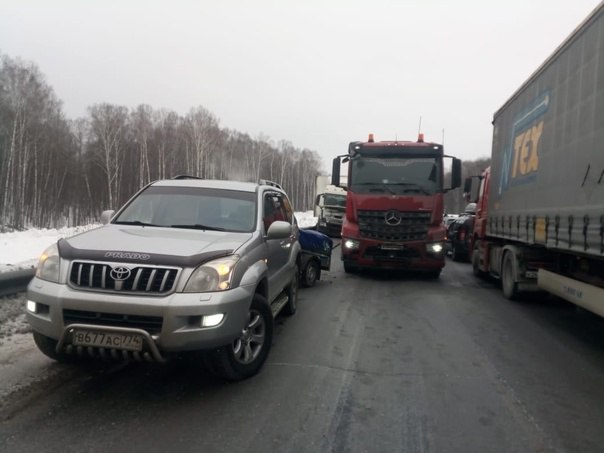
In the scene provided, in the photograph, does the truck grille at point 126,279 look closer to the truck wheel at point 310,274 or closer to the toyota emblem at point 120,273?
the toyota emblem at point 120,273

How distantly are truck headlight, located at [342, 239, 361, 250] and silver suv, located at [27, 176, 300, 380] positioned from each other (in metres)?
6.19

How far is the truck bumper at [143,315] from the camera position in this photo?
3.51m

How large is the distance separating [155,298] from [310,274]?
6.30 meters

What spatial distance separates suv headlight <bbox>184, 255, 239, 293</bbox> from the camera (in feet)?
12.0

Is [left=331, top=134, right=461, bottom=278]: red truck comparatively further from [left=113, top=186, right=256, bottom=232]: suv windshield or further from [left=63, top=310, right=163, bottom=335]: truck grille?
[left=63, top=310, right=163, bottom=335]: truck grille

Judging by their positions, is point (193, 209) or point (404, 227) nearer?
point (193, 209)

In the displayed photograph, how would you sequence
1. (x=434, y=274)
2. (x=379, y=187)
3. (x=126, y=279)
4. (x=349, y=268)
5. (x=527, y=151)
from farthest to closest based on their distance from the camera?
(x=349, y=268), (x=434, y=274), (x=379, y=187), (x=527, y=151), (x=126, y=279)

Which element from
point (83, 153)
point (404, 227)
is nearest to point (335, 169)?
point (404, 227)

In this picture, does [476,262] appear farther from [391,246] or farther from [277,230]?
[277,230]

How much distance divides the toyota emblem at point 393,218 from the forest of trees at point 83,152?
32787mm

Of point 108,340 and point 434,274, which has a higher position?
point 108,340

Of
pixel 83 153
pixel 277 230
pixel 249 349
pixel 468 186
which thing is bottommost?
pixel 249 349

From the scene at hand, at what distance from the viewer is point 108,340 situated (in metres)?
3.50

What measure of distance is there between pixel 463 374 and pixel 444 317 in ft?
8.68
